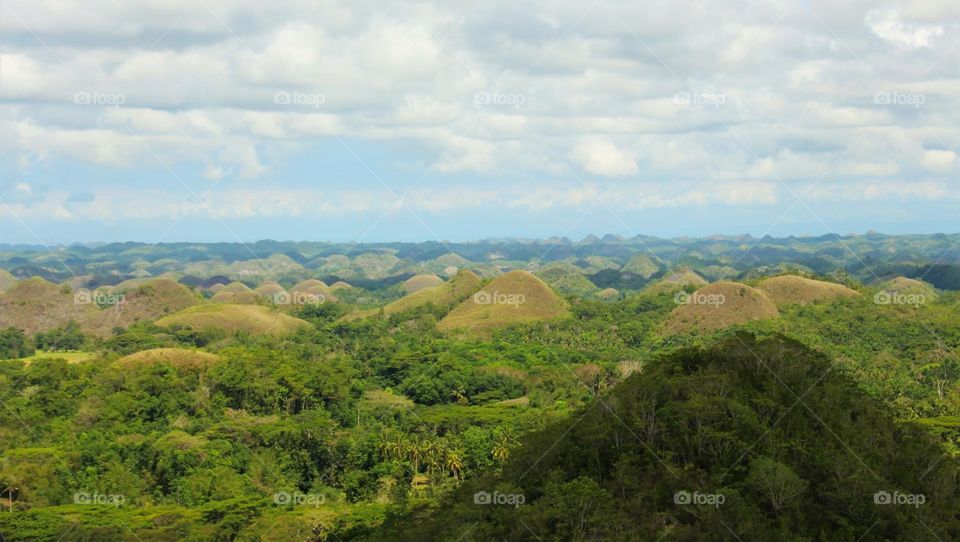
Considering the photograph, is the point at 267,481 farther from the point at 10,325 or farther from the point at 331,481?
the point at 10,325

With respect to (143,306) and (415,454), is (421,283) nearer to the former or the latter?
(143,306)

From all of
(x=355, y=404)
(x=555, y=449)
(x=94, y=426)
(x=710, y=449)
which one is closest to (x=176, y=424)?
(x=94, y=426)
